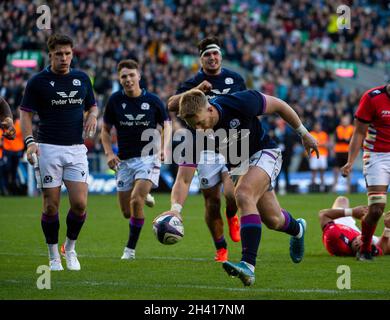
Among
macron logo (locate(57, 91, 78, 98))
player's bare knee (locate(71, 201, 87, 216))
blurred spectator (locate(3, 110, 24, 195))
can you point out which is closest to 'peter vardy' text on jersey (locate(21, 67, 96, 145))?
macron logo (locate(57, 91, 78, 98))

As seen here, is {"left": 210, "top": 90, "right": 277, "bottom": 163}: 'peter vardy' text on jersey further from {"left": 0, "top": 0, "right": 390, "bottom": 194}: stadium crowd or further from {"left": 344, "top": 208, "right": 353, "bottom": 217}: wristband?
{"left": 0, "top": 0, "right": 390, "bottom": 194}: stadium crowd

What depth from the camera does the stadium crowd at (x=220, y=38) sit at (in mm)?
28578

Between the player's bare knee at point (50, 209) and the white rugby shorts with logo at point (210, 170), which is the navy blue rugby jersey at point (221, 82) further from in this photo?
the player's bare knee at point (50, 209)

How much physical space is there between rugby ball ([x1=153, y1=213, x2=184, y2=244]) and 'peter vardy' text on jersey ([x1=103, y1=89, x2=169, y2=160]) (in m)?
2.75

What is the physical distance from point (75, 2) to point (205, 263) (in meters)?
22.5

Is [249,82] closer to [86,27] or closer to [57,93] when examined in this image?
[86,27]

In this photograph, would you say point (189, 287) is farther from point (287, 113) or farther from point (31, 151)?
point (31, 151)

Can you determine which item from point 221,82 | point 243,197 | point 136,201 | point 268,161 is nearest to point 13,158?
point 136,201

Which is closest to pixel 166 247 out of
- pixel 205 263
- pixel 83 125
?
pixel 205 263

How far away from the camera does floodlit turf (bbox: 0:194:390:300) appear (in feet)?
26.8

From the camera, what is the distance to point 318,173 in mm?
28516

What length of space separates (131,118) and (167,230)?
307cm

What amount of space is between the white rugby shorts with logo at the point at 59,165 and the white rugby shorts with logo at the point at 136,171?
1.55 metres

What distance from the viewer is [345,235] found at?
37.9 feet
